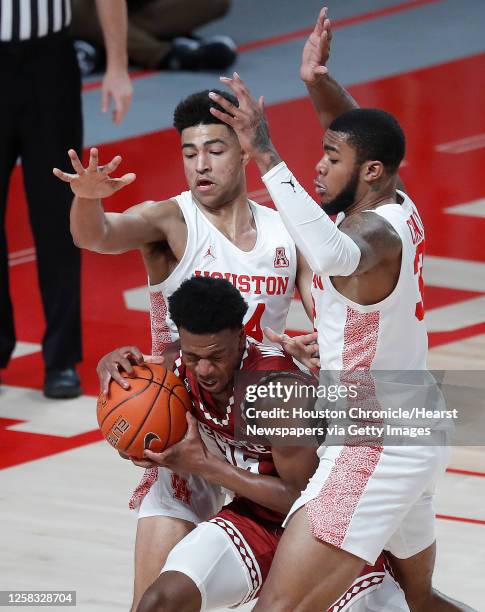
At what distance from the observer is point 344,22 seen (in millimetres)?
16953

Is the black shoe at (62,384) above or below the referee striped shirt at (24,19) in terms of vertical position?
below

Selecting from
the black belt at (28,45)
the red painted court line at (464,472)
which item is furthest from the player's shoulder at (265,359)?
the black belt at (28,45)

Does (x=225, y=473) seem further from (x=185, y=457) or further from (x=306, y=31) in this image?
(x=306, y=31)

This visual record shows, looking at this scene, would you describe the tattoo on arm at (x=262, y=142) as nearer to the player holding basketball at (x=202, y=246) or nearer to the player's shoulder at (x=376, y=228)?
the player's shoulder at (x=376, y=228)

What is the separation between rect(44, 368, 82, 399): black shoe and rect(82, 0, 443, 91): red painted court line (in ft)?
22.4

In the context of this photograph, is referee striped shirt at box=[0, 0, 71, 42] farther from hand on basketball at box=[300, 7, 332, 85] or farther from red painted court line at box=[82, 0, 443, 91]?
red painted court line at box=[82, 0, 443, 91]

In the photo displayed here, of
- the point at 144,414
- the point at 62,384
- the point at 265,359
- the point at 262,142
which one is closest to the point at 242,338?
the point at 265,359

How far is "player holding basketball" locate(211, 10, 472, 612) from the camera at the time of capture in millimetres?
4715

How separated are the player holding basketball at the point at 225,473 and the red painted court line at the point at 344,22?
11127mm

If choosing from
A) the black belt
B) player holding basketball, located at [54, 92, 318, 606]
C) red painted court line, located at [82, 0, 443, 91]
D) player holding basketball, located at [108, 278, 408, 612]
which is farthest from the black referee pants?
red painted court line, located at [82, 0, 443, 91]

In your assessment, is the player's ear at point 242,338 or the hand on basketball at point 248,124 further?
the player's ear at point 242,338

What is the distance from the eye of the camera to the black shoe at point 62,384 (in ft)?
26.5

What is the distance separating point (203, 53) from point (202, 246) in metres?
9.29

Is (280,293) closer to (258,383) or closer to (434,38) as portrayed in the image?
(258,383)
